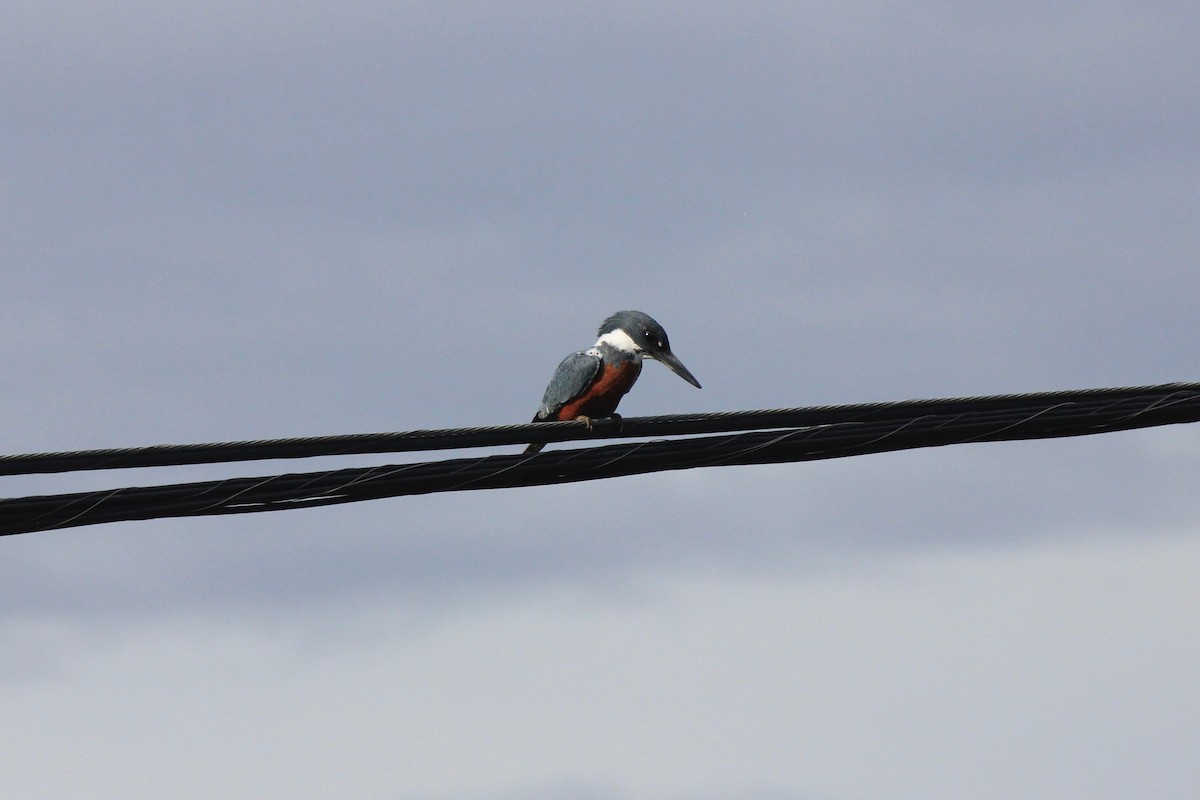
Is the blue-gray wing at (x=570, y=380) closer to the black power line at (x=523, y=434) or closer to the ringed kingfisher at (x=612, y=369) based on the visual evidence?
the ringed kingfisher at (x=612, y=369)

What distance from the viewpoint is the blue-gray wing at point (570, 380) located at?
12.3 m

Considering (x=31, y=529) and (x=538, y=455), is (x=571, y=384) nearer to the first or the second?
(x=538, y=455)

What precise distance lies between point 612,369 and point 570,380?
0.35m

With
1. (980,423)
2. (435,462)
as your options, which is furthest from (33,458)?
(980,423)

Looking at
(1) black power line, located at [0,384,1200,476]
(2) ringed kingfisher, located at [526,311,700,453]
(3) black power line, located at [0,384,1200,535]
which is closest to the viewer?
(1) black power line, located at [0,384,1200,476]

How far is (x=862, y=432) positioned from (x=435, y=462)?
2.11m

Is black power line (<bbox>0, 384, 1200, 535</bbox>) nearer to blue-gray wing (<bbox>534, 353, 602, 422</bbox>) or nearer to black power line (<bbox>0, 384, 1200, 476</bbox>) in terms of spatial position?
black power line (<bbox>0, 384, 1200, 476</bbox>)

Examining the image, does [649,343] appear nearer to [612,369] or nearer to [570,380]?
[612,369]

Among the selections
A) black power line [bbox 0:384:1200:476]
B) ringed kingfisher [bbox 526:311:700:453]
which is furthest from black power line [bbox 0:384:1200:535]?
ringed kingfisher [bbox 526:311:700:453]

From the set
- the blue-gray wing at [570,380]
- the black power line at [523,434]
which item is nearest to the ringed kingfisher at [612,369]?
the blue-gray wing at [570,380]

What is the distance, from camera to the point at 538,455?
25.4 ft

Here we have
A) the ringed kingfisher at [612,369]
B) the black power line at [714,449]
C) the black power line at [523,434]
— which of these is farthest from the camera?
the ringed kingfisher at [612,369]

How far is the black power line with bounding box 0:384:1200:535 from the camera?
24.6 ft

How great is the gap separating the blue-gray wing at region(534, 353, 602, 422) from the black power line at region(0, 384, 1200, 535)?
4.21 meters
